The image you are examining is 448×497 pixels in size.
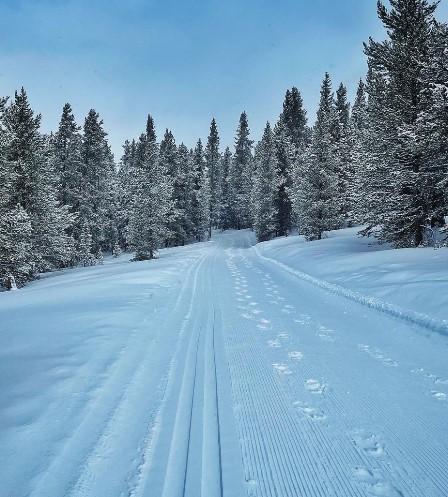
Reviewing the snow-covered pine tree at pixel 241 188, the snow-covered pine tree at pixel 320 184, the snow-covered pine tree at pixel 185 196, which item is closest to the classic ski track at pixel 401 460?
the snow-covered pine tree at pixel 320 184

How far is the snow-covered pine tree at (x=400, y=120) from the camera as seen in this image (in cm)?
1576

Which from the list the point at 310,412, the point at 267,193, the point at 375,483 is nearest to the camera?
the point at 375,483

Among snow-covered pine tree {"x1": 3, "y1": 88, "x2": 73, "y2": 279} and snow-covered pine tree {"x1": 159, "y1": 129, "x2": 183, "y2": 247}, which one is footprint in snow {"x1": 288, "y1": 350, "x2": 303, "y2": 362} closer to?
snow-covered pine tree {"x1": 3, "y1": 88, "x2": 73, "y2": 279}

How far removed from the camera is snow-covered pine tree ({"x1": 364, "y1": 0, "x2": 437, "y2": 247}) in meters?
15.8

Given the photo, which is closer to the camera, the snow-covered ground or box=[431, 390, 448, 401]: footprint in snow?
the snow-covered ground

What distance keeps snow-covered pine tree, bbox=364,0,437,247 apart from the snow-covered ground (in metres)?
8.49

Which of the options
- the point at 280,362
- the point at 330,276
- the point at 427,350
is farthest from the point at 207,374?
the point at 330,276

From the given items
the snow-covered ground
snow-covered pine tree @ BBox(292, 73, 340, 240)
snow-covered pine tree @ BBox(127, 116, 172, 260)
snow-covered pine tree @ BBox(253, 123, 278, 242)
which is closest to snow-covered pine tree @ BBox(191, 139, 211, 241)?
snow-covered pine tree @ BBox(253, 123, 278, 242)

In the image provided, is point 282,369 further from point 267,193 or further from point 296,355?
point 267,193

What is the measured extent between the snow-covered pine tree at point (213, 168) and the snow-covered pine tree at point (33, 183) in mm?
41286

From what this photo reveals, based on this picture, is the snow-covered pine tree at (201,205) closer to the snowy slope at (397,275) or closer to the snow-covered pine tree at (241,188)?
the snow-covered pine tree at (241,188)

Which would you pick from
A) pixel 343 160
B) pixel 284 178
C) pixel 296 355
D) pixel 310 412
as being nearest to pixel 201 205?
pixel 284 178

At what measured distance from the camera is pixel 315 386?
14.2ft

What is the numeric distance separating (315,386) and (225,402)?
1.12 m
